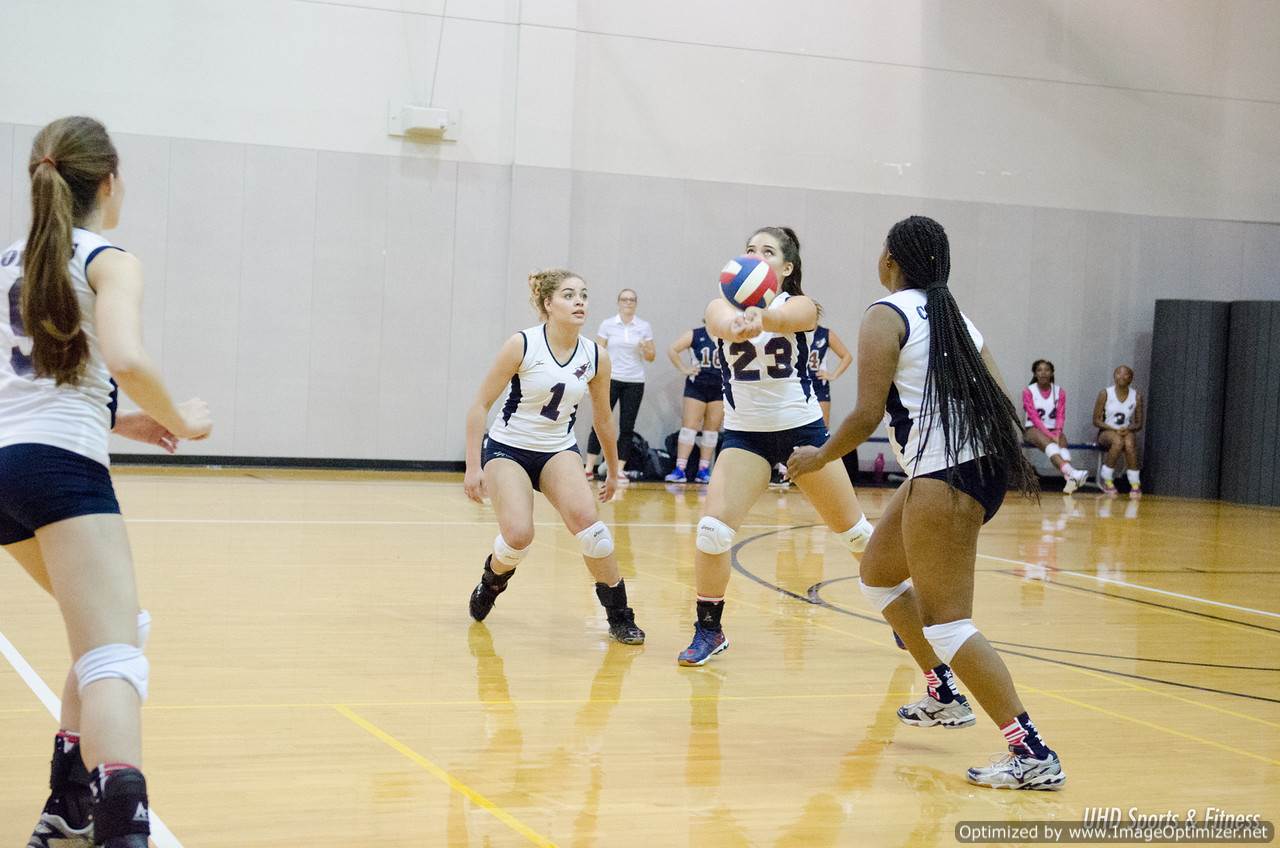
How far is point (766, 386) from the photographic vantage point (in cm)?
616

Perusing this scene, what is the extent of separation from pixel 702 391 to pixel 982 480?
35.9 feet

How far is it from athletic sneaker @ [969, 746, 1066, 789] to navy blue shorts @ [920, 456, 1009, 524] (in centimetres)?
75

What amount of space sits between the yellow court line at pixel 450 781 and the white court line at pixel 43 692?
0.84 m

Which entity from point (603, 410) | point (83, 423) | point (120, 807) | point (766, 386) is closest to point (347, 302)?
point (603, 410)

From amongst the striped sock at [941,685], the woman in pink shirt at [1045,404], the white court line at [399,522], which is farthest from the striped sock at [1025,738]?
the woman in pink shirt at [1045,404]

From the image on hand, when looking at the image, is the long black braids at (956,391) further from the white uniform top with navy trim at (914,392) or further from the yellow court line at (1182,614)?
the yellow court line at (1182,614)

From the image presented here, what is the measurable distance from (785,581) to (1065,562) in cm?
257


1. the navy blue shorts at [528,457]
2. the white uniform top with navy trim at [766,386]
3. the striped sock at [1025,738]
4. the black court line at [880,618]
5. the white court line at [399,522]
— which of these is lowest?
the white court line at [399,522]

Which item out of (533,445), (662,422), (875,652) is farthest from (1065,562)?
(662,422)

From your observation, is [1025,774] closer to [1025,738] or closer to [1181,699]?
[1025,738]

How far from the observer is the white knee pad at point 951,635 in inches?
168

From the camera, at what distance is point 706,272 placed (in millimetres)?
16312

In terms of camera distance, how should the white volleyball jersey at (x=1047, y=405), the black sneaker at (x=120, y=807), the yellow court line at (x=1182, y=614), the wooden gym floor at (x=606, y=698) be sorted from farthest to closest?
1. the white volleyball jersey at (x=1047, y=405)
2. the yellow court line at (x=1182, y=614)
3. the wooden gym floor at (x=606, y=698)
4. the black sneaker at (x=120, y=807)

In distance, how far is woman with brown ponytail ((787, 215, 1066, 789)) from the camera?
429cm
